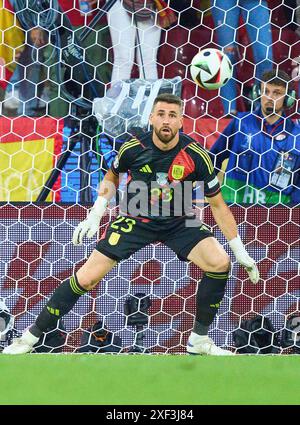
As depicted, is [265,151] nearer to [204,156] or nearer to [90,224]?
[204,156]

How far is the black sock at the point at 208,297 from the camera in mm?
4758

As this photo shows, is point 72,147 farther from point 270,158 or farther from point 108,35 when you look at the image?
point 270,158

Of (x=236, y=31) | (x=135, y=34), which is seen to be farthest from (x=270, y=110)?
(x=135, y=34)

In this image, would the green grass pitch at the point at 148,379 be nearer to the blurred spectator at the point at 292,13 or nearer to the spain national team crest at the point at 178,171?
the spain national team crest at the point at 178,171

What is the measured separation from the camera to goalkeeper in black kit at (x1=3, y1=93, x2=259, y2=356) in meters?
4.75

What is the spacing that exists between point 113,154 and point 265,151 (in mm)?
828

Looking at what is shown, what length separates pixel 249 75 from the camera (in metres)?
5.74

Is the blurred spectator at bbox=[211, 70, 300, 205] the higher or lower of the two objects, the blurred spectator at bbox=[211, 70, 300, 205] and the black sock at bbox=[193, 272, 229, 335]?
the higher

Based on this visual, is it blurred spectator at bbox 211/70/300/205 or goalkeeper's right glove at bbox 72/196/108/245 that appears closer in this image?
goalkeeper's right glove at bbox 72/196/108/245

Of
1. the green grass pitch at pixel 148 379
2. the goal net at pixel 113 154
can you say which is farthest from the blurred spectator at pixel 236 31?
the green grass pitch at pixel 148 379

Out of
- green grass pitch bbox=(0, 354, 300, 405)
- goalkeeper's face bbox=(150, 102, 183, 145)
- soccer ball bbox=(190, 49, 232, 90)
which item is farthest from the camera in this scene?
soccer ball bbox=(190, 49, 232, 90)

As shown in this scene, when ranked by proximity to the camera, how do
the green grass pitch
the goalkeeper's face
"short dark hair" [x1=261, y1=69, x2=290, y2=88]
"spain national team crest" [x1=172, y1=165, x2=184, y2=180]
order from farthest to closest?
"short dark hair" [x1=261, y1=69, x2=290, y2=88] < "spain national team crest" [x1=172, y1=165, x2=184, y2=180] < the goalkeeper's face < the green grass pitch

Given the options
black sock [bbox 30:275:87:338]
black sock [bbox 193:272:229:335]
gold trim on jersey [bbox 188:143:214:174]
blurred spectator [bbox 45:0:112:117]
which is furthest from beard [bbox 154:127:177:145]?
blurred spectator [bbox 45:0:112:117]

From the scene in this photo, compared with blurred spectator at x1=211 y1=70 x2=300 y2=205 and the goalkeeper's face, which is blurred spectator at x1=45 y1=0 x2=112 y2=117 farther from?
the goalkeeper's face
